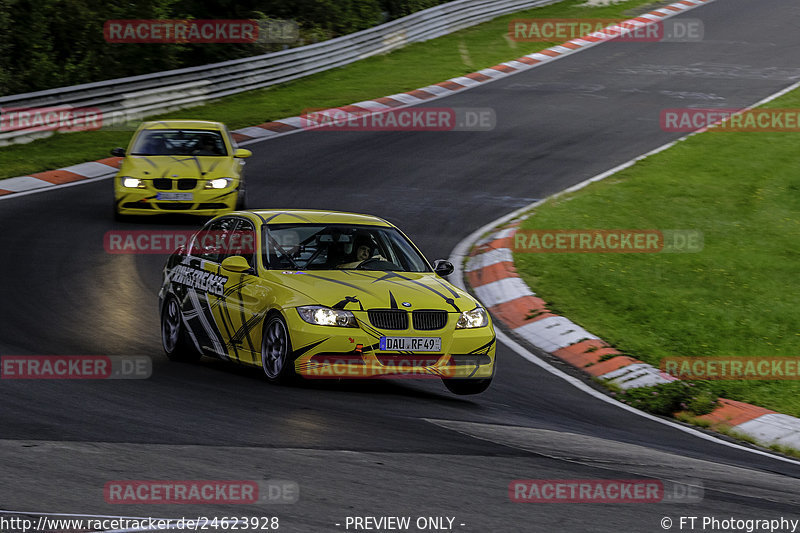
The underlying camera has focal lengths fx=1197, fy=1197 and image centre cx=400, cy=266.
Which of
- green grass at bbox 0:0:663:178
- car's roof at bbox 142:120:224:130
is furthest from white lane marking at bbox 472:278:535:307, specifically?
green grass at bbox 0:0:663:178

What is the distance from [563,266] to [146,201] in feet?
20.5

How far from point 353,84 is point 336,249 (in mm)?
21445

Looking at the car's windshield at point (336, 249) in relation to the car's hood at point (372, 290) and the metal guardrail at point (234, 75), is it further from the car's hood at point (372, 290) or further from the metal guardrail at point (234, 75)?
the metal guardrail at point (234, 75)

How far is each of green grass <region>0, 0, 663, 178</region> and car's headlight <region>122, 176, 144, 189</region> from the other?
4.07 metres

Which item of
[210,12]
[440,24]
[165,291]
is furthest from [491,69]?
Result: [165,291]

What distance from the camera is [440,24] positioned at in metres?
38.6

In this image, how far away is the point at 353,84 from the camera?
31.1m

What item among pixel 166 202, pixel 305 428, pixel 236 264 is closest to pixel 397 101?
pixel 166 202

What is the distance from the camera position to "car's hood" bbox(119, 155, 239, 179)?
1744cm

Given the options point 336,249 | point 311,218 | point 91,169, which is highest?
point 311,218

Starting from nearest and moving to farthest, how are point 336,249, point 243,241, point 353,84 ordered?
point 336,249 → point 243,241 → point 353,84

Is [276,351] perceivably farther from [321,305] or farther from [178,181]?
[178,181]

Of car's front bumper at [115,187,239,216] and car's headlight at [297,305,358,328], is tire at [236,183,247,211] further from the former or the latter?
car's headlight at [297,305,358,328]

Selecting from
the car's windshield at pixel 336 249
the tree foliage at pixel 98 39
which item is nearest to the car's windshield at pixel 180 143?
the car's windshield at pixel 336 249
